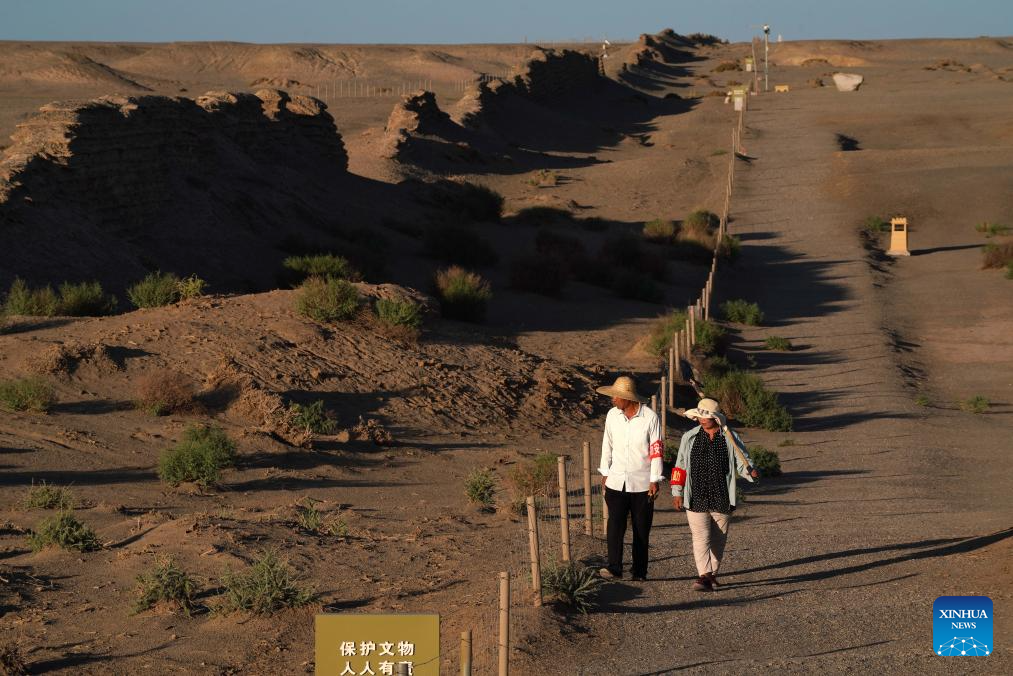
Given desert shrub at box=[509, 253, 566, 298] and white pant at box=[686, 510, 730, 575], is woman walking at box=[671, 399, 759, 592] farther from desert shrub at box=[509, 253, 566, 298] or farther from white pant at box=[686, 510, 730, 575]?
desert shrub at box=[509, 253, 566, 298]

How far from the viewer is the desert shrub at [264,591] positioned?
9.30 m

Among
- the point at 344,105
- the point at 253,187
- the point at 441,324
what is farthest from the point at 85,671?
the point at 344,105

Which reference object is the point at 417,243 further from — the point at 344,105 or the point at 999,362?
the point at 344,105

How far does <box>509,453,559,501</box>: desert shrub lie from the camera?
13.8 meters

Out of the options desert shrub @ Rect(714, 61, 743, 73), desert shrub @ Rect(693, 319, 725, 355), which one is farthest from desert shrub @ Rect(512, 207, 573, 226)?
desert shrub @ Rect(714, 61, 743, 73)

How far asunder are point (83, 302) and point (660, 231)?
21.7 metres

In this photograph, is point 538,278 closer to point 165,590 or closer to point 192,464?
point 192,464

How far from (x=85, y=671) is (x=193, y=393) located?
28.6ft

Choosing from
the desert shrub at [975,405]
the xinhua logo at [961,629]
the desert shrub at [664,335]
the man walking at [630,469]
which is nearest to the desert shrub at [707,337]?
the desert shrub at [664,335]

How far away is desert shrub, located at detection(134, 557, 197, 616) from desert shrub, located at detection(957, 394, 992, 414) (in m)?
15.5

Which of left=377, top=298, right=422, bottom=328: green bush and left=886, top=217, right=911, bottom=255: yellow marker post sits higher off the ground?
left=886, top=217, right=911, bottom=255: yellow marker post

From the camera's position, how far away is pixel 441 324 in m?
22.7

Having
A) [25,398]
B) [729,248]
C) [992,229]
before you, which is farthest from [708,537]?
[992,229]

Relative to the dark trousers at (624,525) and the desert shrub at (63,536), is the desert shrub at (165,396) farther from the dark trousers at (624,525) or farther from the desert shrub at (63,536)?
the dark trousers at (624,525)
